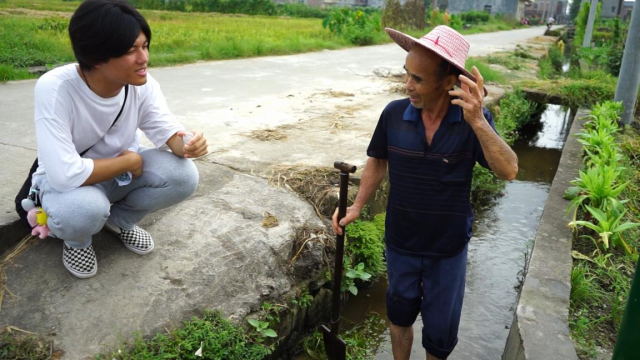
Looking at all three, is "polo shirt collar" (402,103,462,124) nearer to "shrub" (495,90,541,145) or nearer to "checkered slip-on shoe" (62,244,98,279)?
"checkered slip-on shoe" (62,244,98,279)

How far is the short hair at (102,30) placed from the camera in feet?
6.79

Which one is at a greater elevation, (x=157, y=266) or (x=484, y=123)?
(x=484, y=123)

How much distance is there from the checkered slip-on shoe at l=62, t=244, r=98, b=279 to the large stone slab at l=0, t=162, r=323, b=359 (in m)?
0.04

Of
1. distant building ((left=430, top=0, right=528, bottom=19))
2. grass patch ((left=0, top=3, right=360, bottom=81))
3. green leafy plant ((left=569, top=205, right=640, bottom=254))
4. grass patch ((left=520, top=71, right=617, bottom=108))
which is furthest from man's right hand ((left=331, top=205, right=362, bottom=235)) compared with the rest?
distant building ((left=430, top=0, right=528, bottom=19))

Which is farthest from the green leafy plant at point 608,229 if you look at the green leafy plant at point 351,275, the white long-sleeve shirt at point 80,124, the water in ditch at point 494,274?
the white long-sleeve shirt at point 80,124

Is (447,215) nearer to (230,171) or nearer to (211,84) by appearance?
(230,171)

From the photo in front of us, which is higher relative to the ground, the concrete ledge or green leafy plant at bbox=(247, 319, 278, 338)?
the concrete ledge

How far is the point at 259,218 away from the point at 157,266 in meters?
0.67

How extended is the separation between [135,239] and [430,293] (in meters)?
1.34

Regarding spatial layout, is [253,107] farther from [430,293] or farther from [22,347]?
[22,347]

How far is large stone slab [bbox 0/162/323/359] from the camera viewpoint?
7.05ft

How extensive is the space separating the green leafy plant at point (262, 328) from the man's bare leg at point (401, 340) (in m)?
0.54

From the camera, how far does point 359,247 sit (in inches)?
130

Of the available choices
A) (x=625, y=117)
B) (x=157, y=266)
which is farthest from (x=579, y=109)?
(x=157, y=266)
